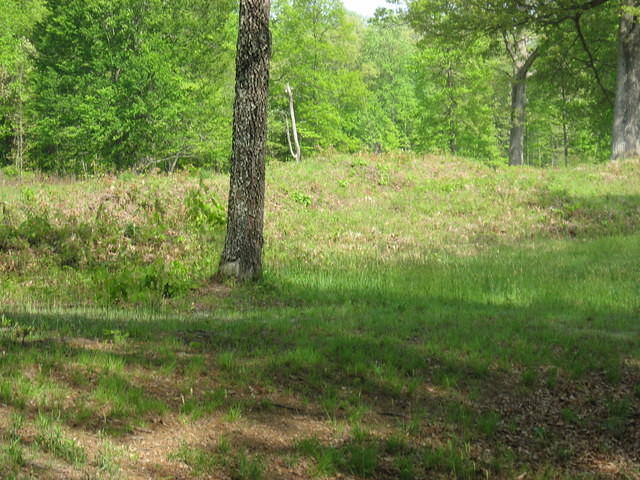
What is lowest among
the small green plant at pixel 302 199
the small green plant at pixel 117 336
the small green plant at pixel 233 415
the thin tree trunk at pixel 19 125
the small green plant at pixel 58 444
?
the small green plant at pixel 233 415

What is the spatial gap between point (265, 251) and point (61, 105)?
17974 mm

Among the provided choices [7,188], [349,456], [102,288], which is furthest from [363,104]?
[349,456]

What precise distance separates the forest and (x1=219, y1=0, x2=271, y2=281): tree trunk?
0.13 ft

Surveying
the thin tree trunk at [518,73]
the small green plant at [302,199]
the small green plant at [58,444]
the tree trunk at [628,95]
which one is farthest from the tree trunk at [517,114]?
the small green plant at [58,444]

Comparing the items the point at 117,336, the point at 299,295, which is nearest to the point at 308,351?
the point at 117,336

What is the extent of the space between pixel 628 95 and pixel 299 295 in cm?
2104

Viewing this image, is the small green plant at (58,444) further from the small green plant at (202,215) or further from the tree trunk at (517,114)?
the tree trunk at (517,114)

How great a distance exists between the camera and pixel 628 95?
24.0 m

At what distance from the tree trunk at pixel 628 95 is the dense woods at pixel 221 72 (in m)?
0.05

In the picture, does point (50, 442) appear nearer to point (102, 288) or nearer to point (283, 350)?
point (283, 350)

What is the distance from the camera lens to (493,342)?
710cm

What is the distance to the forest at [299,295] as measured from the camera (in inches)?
178

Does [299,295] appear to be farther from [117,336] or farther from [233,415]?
[233,415]

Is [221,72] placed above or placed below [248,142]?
above
